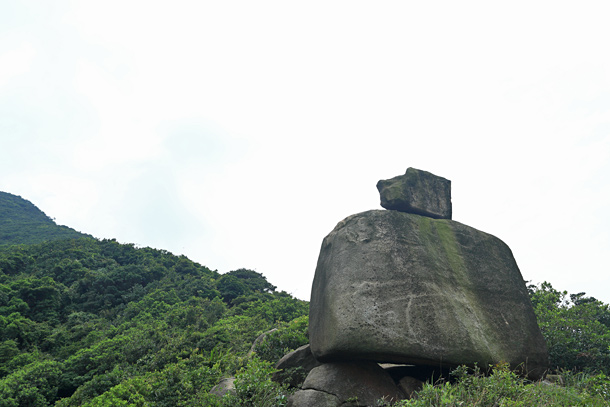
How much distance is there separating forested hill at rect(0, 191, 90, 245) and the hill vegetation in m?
20.8

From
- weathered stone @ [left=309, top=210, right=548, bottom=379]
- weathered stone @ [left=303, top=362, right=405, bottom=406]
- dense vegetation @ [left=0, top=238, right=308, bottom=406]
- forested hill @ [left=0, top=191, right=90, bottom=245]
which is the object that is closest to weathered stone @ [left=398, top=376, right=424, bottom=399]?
weathered stone @ [left=303, top=362, right=405, bottom=406]

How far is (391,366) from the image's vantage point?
8812 millimetres

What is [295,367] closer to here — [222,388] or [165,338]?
[222,388]

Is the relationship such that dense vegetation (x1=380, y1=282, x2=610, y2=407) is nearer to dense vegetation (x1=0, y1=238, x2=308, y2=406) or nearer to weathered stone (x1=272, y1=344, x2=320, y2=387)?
weathered stone (x1=272, y1=344, x2=320, y2=387)

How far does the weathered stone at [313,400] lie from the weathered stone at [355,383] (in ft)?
0.38

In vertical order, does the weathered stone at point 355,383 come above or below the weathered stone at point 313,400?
above

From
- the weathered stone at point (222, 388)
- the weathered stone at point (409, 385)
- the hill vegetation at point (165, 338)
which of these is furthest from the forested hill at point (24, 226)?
the weathered stone at point (409, 385)

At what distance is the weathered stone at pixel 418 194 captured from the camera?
32.6 feet

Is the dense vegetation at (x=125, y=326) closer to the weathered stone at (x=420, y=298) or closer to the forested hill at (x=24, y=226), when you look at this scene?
the weathered stone at (x=420, y=298)

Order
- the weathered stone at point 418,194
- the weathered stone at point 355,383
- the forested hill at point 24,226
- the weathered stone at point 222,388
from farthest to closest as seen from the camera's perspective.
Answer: the forested hill at point 24,226, the weathered stone at point 418,194, the weathered stone at point 222,388, the weathered stone at point 355,383

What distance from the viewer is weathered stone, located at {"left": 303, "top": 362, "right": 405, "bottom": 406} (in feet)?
23.6

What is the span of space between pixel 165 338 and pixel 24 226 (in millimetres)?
63481

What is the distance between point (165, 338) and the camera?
16984mm

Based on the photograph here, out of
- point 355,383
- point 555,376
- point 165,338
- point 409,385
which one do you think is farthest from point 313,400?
point 165,338
